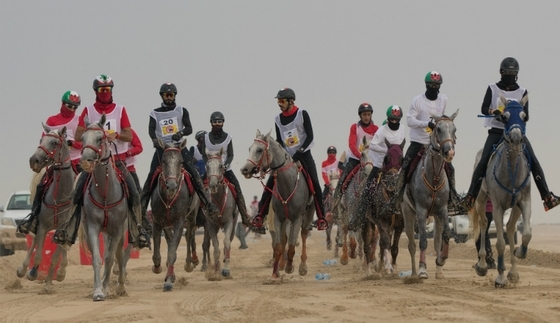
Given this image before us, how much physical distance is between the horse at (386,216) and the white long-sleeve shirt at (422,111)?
1.26 metres

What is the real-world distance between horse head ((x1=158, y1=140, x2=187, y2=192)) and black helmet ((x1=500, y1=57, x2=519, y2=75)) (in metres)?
5.84

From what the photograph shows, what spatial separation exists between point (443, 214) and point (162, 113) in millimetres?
5613

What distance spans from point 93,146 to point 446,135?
5.88 meters

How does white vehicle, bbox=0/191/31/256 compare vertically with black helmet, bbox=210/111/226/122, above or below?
below

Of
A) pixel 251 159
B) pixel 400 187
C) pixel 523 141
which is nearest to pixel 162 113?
pixel 251 159

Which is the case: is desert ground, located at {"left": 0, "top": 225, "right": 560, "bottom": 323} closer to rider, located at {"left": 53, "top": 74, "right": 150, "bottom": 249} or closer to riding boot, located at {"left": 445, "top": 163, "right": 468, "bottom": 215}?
rider, located at {"left": 53, "top": 74, "right": 150, "bottom": 249}

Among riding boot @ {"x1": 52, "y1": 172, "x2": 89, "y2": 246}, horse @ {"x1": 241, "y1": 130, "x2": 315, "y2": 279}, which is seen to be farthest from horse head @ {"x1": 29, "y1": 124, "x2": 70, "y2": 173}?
horse @ {"x1": 241, "y1": 130, "x2": 315, "y2": 279}

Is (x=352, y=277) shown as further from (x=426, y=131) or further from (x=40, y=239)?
(x=40, y=239)

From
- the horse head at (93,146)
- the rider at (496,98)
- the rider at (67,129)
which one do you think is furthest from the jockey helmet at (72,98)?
the rider at (496,98)

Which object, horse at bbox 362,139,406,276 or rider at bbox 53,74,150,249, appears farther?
horse at bbox 362,139,406,276

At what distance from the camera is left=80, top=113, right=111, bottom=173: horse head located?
1475 centimetres

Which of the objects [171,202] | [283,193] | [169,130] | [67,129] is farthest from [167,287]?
[67,129]

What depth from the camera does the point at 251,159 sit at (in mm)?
18391

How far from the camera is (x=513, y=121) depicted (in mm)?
15859
